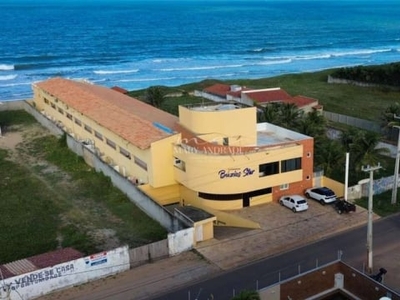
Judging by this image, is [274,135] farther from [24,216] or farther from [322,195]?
[24,216]

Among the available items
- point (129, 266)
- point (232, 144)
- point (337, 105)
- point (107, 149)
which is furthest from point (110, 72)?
point (129, 266)

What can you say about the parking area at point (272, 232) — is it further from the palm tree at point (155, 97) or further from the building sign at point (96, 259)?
the palm tree at point (155, 97)

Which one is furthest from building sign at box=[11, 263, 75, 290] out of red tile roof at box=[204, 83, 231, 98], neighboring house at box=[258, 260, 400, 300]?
red tile roof at box=[204, 83, 231, 98]

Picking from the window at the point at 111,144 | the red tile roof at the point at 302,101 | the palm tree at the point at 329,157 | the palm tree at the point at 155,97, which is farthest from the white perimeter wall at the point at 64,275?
the palm tree at the point at 155,97

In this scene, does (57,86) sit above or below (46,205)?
above

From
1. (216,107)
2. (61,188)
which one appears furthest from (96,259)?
(216,107)

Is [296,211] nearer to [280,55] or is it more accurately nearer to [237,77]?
[237,77]
